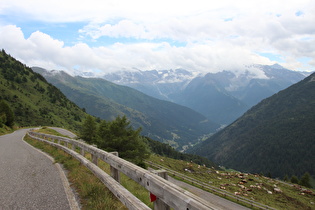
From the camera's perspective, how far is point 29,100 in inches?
4897

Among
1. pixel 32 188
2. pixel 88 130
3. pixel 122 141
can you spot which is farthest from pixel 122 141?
pixel 32 188

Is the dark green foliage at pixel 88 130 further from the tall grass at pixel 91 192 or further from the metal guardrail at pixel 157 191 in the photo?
the metal guardrail at pixel 157 191

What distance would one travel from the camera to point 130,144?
30.8 m

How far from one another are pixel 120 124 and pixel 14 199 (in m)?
24.7

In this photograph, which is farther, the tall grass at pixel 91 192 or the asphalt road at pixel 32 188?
the asphalt road at pixel 32 188

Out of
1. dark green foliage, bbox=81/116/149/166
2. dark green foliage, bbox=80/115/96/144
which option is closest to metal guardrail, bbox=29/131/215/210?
dark green foliage, bbox=81/116/149/166

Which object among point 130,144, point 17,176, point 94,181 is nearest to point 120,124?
point 130,144

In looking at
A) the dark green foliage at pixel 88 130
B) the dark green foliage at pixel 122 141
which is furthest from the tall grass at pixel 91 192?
the dark green foliage at pixel 88 130

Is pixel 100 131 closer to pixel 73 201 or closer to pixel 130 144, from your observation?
pixel 130 144

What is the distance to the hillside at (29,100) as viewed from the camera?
346ft

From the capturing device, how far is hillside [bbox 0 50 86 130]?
10540cm

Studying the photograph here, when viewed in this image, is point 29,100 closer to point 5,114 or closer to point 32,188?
point 5,114

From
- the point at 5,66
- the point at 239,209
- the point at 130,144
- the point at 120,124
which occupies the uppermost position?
the point at 5,66

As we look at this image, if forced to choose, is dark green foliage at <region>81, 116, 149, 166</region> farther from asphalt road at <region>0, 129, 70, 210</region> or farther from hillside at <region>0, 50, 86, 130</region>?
hillside at <region>0, 50, 86, 130</region>
